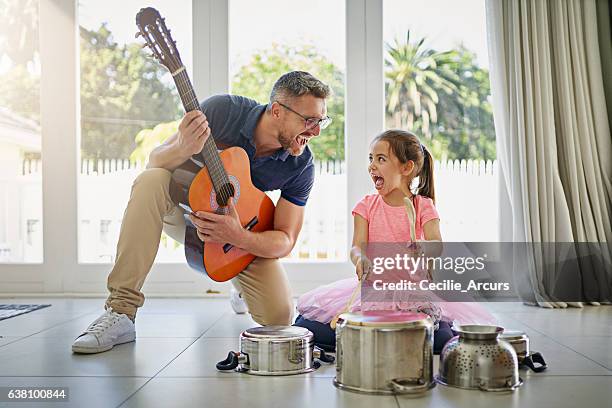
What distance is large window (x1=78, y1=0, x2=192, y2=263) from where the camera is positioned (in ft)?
11.7

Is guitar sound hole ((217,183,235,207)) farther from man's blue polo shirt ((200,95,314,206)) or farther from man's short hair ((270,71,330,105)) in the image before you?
man's short hair ((270,71,330,105))

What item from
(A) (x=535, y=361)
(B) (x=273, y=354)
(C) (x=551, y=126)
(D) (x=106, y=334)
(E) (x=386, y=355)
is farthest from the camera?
(C) (x=551, y=126)

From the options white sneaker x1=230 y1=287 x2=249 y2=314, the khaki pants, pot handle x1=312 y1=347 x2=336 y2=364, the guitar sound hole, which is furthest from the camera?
white sneaker x1=230 y1=287 x2=249 y2=314

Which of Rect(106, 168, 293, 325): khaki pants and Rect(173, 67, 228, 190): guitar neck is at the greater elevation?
Rect(173, 67, 228, 190): guitar neck

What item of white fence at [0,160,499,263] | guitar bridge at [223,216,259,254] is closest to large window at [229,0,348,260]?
white fence at [0,160,499,263]

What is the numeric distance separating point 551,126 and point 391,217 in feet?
4.43

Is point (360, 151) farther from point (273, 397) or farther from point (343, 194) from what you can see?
point (273, 397)

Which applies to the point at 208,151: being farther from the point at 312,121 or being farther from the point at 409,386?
the point at 409,386

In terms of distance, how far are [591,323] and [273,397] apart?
5.14 ft

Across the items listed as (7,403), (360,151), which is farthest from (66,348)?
(360,151)

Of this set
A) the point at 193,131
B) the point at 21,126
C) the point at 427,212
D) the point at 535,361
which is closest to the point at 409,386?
the point at 535,361

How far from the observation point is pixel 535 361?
187 cm

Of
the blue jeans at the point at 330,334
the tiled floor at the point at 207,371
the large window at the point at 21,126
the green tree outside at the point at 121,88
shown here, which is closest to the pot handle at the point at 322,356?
the tiled floor at the point at 207,371

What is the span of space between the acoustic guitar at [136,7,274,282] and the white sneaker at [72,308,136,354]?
0.32 meters
